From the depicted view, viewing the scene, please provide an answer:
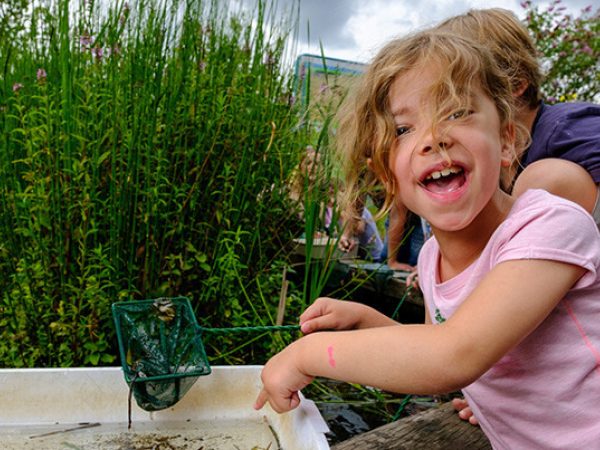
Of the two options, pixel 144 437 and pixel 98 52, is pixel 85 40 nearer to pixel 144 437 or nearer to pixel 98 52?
pixel 98 52

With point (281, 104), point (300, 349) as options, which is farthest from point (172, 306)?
point (281, 104)

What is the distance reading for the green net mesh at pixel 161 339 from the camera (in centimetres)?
166

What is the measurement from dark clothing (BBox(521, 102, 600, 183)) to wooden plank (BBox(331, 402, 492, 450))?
972mm

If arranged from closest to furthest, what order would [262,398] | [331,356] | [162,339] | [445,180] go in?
1. [331,356]
2. [445,180]
3. [262,398]
4. [162,339]

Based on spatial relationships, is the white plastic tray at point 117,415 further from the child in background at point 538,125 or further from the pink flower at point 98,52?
the pink flower at point 98,52

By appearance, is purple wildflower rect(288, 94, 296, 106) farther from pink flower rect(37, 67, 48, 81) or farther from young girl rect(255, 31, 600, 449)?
young girl rect(255, 31, 600, 449)

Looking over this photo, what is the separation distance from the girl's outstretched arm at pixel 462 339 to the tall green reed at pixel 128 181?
1.26m

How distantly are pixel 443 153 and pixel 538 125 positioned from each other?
1.18 meters

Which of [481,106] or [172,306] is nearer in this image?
[481,106]

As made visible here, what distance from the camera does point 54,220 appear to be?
7.41 feet

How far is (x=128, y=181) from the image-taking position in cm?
228

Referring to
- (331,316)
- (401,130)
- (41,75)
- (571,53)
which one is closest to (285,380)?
(331,316)

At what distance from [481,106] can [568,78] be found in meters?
9.00

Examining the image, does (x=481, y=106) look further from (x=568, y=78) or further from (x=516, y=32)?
(x=568, y=78)
